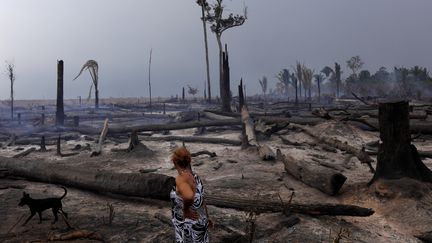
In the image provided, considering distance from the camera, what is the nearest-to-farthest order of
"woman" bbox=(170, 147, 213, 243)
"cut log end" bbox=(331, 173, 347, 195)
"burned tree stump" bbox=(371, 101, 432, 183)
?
"woman" bbox=(170, 147, 213, 243)
"burned tree stump" bbox=(371, 101, 432, 183)
"cut log end" bbox=(331, 173, 347, 195)

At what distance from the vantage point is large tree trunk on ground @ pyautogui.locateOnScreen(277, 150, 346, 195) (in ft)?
22.2

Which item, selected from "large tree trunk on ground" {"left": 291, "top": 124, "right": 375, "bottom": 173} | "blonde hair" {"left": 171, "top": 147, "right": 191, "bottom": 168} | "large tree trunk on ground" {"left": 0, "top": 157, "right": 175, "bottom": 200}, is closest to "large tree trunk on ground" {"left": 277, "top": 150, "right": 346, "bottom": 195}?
"large tree trunk on ground" {"left": 291, "top": 124, "right": 375, "bottom": 173}

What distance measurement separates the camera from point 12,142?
1705 cm

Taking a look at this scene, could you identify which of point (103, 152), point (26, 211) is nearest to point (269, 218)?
point (26, 211)

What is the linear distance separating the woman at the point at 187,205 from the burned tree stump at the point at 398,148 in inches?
182

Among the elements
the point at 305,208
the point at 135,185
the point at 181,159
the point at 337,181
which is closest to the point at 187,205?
the point at 181,159

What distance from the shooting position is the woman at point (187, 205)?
333 centimetres

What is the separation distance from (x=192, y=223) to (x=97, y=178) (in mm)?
4497

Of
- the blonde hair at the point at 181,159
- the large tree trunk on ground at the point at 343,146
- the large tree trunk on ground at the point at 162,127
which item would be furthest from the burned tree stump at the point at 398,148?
the large tree trunk on ground at the point at 162,127

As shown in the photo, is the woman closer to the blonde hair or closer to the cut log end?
the blonde hair

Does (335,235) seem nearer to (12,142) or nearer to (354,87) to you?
(12,142)

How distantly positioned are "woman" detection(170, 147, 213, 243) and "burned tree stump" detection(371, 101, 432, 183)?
15.2 ft

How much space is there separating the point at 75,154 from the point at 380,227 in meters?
11.2

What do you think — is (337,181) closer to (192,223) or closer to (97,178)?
(192,223)
